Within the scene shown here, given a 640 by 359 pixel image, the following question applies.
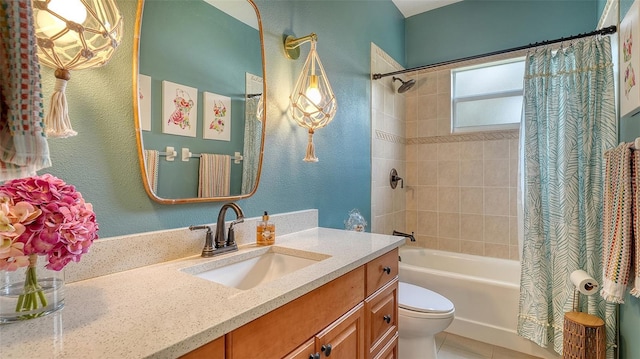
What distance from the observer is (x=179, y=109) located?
1.14 meters

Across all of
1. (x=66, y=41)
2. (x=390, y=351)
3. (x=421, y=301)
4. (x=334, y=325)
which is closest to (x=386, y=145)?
(x=421, y=301)

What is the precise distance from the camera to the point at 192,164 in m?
1.18

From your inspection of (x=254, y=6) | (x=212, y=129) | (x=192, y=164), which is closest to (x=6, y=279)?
(x=192, y=164)

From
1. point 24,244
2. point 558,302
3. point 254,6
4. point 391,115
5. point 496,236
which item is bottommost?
point 558,302

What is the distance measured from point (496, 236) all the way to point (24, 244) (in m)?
3.20

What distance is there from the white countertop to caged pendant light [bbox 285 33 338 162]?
86cm

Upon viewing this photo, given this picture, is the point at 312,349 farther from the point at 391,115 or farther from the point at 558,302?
the point at 391,115

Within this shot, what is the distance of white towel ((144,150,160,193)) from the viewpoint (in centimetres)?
104

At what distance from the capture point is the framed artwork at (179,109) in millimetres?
1099

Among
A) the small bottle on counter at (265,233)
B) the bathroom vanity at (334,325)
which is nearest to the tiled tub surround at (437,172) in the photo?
the bathroom vanity at (334,325)

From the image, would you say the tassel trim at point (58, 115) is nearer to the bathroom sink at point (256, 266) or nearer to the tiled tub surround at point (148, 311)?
the tiled tub surround at point (148, 311)

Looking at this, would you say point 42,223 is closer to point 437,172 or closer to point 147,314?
point 147,314

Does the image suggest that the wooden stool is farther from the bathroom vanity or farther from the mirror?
the mirror

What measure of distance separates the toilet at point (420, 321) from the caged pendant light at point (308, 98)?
105cm
